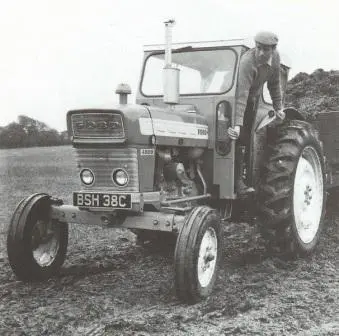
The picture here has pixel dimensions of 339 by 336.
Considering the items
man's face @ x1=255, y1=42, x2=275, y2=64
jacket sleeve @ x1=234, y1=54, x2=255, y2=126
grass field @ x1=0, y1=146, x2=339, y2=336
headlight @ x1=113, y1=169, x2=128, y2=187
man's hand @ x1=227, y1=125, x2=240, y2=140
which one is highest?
man's face @ x1=255, y1=42, x2=275, y2=64

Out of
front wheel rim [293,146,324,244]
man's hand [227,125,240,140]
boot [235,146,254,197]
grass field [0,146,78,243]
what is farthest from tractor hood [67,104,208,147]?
grass field [0,146,78,243]

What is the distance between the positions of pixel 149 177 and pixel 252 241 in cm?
238

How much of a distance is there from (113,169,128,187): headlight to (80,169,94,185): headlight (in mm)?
229

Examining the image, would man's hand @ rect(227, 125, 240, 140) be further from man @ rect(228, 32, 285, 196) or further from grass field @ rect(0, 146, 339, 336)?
grass field @ rect(0, 146, 339, 336)

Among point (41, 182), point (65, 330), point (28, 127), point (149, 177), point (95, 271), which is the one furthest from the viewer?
point (28, 127)

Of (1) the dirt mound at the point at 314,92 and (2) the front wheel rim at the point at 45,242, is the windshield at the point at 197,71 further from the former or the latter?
(1) the dirt mound at the point at 314,92

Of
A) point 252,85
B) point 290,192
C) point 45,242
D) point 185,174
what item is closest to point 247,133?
point 252,85

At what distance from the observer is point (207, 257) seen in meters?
4.77

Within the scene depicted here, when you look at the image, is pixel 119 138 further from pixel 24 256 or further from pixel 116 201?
pixel 24 256

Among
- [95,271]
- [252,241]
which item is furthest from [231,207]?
[95,271]

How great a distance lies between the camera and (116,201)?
15.6ft

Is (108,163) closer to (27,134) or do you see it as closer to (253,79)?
(253,79)

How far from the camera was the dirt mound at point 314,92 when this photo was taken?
8383 mm

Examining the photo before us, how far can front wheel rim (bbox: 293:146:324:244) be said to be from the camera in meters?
6.16
